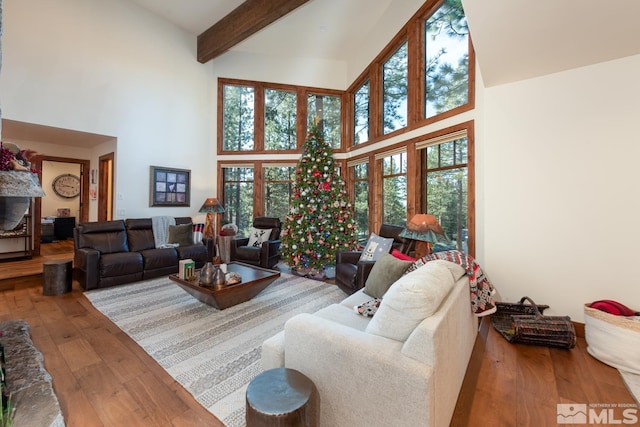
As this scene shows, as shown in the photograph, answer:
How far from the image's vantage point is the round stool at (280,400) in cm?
112

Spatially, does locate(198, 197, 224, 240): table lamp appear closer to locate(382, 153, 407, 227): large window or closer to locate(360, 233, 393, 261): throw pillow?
locate(382, 153, 407, 227): large window

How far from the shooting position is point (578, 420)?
64.0 inches

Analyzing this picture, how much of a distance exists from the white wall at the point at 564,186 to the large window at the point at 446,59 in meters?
0.68

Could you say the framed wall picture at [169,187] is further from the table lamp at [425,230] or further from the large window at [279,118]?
the table lamp at [425,230]

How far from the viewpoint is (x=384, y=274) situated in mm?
2475

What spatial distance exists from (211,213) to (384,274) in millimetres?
4994

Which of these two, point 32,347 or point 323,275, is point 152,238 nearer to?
point 32,347

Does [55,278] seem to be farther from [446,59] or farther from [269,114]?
[446,59]

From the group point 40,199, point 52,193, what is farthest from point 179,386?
point 52,193

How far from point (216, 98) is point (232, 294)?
17.3ft

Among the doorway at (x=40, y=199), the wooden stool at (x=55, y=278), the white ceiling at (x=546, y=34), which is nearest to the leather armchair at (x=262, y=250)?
the wooden stool at (x=55, y=278)

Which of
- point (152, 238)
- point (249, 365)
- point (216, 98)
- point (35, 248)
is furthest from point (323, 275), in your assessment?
point (35, 248)

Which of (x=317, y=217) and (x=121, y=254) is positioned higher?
(x=317, y=217)

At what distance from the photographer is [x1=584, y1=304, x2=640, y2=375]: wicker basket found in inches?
79.4
